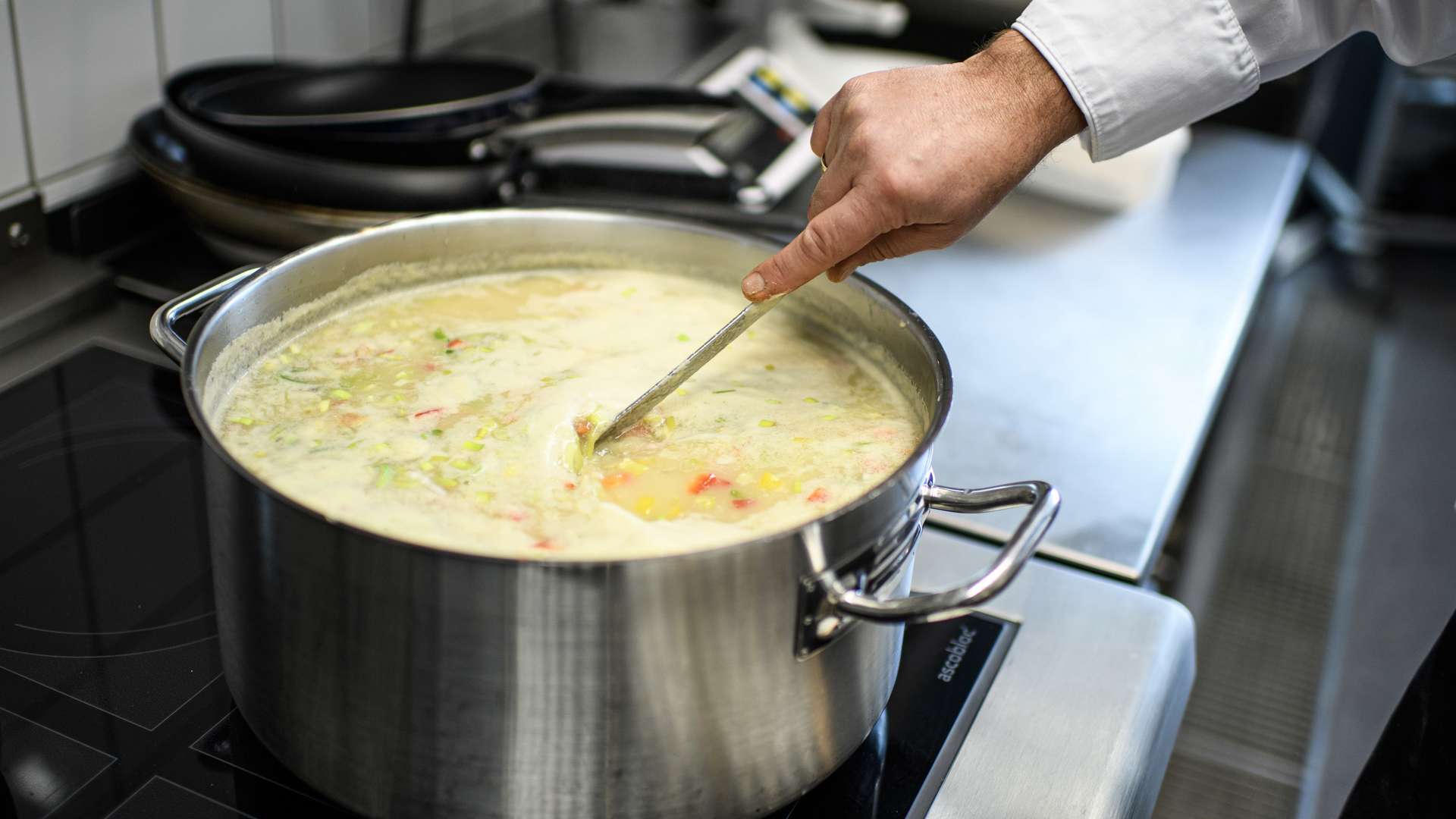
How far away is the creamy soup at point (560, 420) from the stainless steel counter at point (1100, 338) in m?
0.26

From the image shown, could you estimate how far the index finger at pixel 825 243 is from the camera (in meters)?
0.89

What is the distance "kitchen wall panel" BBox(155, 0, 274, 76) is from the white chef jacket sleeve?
3.64 feet

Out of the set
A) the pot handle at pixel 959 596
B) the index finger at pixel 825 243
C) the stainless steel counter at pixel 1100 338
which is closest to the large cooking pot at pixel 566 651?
the pot handle at pixel 959 596

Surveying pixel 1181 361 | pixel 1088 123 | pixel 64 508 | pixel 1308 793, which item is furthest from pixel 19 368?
pixel 1308 793

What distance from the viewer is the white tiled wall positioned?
1303 millimetres

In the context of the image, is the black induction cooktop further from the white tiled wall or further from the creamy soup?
the white tiled wall

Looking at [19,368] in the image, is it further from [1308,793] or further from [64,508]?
[1308,793]

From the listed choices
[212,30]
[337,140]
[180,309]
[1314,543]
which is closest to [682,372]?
[180,309]

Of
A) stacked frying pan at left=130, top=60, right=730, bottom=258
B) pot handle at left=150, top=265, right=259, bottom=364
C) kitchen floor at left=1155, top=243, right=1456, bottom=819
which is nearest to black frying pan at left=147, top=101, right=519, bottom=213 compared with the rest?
stacked frying pan at left=130, top=60, right=730, bottom=258

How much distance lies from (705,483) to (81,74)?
39.4 inches

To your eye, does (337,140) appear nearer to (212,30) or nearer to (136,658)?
(212,30)

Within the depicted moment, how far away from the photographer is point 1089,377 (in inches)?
57.9

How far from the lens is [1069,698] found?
959 millimetres

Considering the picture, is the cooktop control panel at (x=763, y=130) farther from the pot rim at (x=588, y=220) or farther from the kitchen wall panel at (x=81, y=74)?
the kitchen wall panel at (x=81, y=74)
